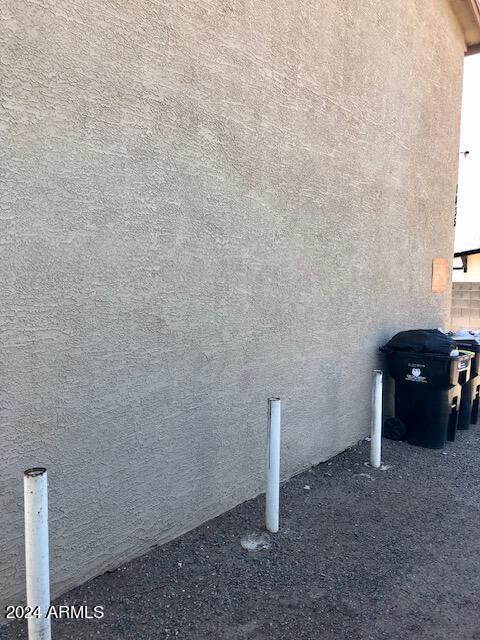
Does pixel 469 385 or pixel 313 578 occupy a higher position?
pixel 469 385

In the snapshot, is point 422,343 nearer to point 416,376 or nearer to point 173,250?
point 416,376

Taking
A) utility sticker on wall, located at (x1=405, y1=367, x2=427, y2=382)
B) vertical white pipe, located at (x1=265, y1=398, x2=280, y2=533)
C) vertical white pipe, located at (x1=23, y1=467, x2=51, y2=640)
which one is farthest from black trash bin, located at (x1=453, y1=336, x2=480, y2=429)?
vertical white pipe, located at (x1=23, y1=467, x2=51, y2=640)

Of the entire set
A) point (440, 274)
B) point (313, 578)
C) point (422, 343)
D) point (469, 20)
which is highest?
point (469, 20)

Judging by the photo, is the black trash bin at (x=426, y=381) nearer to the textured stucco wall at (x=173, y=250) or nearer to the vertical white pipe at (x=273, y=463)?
the textured stucco wall at (x=173, y=250)

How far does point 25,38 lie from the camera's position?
2.48 metres

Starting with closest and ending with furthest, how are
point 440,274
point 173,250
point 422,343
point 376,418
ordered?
1. point 173,250
2. point 376,418
3. point 422,343
4. point 440,274

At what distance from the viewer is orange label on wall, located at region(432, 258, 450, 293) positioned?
7066 mm

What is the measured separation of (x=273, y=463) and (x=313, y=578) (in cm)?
74

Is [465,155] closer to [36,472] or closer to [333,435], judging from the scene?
[333,435]

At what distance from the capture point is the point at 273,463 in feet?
11.7

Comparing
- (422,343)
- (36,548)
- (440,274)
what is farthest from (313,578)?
(440,274)

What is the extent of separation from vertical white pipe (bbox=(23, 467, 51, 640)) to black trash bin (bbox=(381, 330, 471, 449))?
4.47 m

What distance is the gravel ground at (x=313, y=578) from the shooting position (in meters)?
2.68

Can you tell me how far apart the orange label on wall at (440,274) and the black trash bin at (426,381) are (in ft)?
4.77
